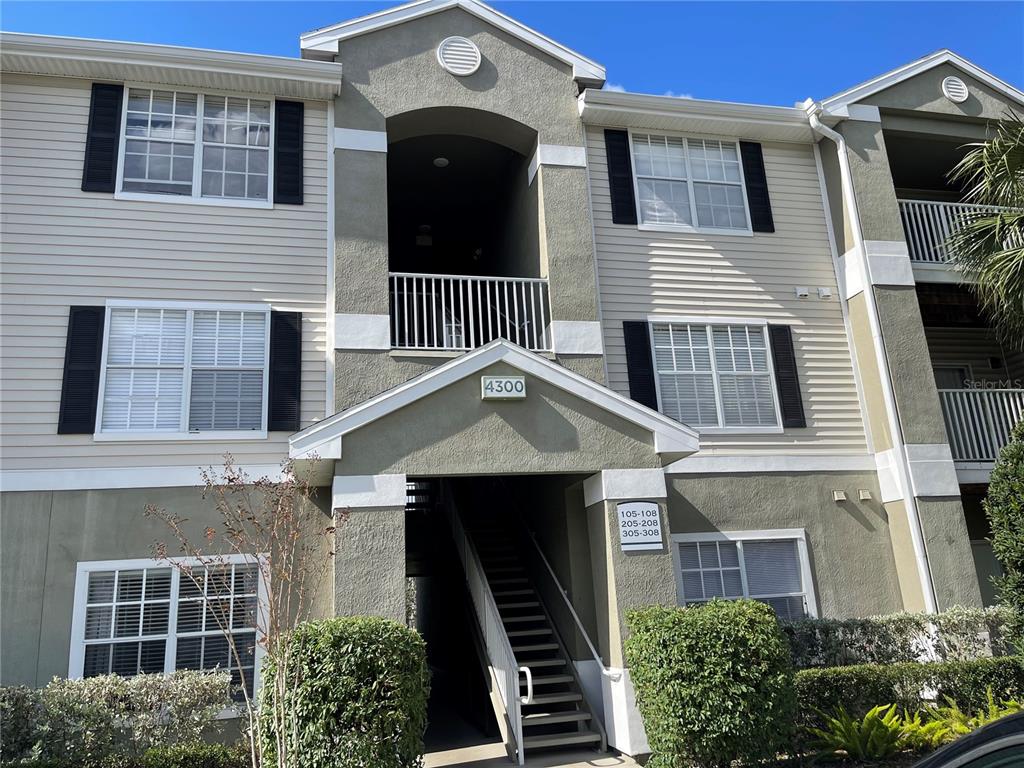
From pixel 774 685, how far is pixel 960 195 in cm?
1244

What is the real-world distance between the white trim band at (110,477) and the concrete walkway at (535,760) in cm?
414

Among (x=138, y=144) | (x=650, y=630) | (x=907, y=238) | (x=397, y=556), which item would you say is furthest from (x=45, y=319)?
(x=907, y=238)

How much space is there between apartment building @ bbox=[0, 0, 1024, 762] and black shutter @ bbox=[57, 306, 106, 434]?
0.04 m

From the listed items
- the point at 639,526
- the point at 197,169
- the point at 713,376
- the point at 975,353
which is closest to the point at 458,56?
the point at 197,169

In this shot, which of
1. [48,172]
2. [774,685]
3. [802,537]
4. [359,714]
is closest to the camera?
[359,714]

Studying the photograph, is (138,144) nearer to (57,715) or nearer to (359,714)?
(57,715)

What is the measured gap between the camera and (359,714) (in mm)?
7020

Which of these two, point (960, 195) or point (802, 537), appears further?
point (960, 195)

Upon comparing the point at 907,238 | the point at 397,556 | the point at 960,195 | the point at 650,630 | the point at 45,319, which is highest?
the point at 960,195

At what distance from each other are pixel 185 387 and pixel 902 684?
10079 millimetres

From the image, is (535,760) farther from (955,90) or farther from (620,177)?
(955,90)

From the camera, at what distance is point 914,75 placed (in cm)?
1393

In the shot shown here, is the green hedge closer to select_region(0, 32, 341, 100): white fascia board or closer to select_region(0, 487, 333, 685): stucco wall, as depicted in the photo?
select_region(0, 487, 333, 685): stucco wall

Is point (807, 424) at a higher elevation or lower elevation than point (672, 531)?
higher
